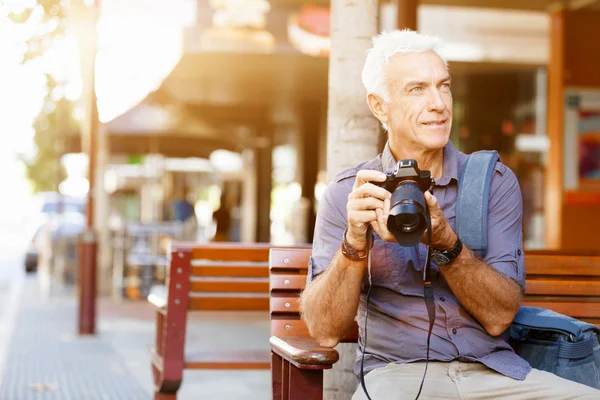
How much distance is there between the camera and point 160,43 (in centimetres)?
1445

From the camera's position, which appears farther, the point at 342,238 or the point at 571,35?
the point at 571,35

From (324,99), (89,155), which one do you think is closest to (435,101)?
(89,155)

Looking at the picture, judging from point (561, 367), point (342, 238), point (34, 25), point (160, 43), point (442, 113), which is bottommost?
point (561, 367)

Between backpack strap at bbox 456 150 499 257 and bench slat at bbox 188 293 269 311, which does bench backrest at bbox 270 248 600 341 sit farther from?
bench slat at bbox 188 293 269 311

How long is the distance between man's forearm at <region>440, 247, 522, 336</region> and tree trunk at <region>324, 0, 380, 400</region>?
61.9 inches

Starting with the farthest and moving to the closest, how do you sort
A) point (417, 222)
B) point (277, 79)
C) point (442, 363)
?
point (277, 79), point (442, 363), point (417, 222)

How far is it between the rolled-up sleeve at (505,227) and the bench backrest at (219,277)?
7.61 feet

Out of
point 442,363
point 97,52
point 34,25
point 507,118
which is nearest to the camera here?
point 442,363

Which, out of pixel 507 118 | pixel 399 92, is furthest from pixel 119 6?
pixel 399 92

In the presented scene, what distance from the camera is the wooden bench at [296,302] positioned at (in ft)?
10.9

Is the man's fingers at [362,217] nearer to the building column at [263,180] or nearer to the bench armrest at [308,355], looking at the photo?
the bench armrest at [308,355]

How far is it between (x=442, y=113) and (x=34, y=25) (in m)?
4.89

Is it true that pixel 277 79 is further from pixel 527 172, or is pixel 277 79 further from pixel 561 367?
pixel 561 367

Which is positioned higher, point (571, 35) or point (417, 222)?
point (571, 35)
